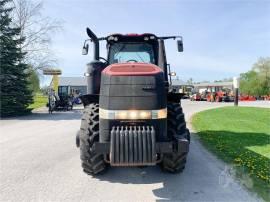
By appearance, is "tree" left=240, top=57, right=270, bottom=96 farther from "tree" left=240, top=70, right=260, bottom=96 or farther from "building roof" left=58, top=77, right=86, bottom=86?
"building roof" left=58, top=77, right=86, bottom=86

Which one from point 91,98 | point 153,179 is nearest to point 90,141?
point 91,98

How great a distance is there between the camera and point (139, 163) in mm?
4949

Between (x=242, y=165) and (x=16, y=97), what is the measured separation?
17.8 meters

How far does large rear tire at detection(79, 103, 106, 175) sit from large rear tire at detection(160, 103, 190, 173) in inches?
46.4

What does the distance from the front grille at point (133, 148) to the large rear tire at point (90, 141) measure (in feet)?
1.65

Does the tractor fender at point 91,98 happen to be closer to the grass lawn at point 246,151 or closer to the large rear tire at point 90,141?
the large rear tire at point 90,141

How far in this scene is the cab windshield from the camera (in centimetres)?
725

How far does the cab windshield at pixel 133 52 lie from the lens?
23.8ft

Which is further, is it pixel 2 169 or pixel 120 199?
pixel 2 169

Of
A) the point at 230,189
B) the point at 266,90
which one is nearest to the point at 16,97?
the point at 230,189

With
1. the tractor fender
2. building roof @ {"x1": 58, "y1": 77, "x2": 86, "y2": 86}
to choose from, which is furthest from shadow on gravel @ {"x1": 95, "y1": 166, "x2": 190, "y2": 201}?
building roof @ {"x1": 58, "y1": 77, "x2": 86, "y2": 86}

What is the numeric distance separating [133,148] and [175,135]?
3.32ft

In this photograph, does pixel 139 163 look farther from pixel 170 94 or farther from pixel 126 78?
pixel 170 94

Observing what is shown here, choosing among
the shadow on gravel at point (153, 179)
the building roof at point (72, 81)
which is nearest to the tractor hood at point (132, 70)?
the shadow on gravel at point (153, 179)
